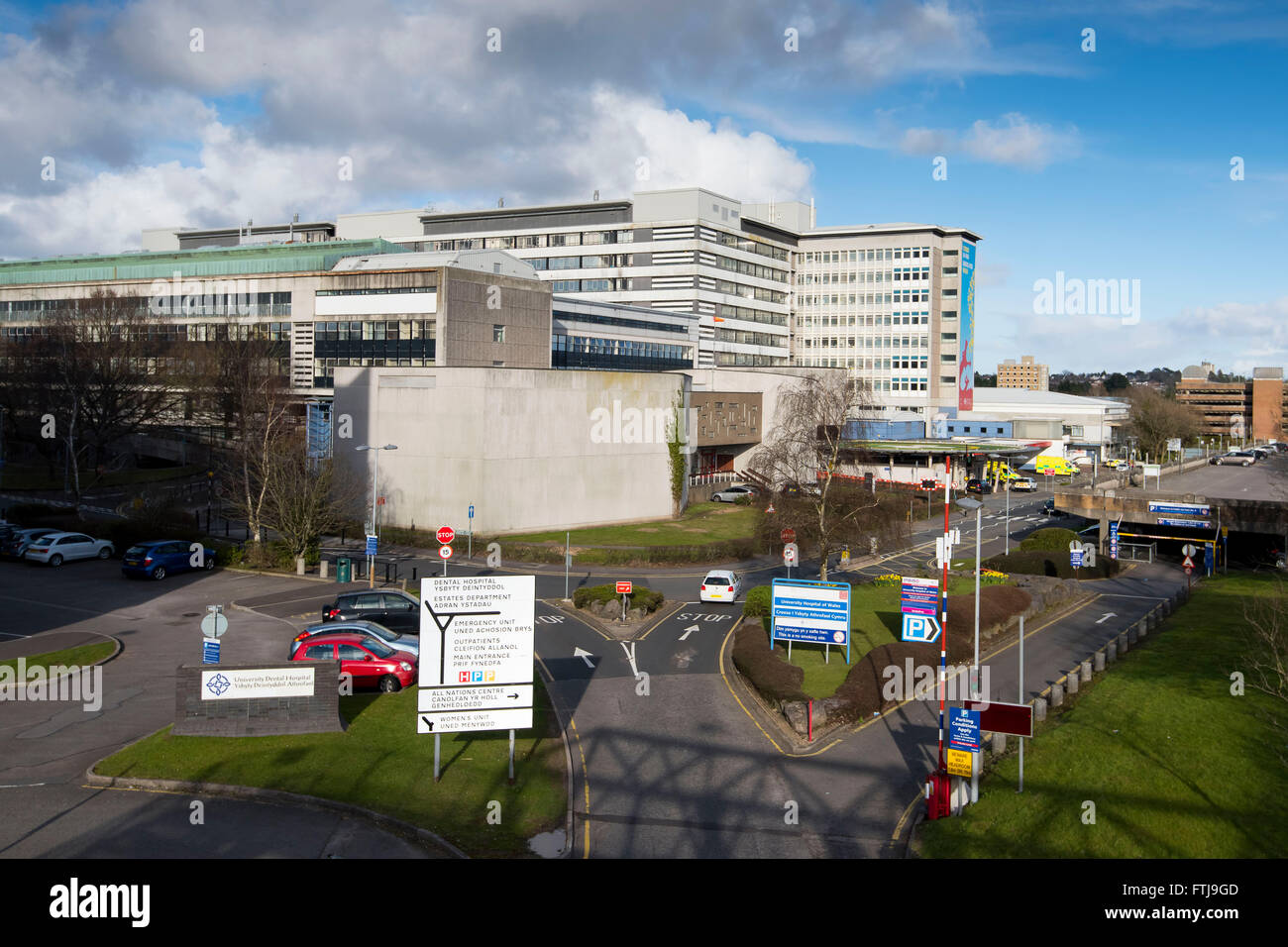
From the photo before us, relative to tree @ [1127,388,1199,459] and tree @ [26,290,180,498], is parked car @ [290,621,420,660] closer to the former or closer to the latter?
tree @ [26,290,180,498]

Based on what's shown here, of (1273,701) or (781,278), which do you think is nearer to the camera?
(1273,701)

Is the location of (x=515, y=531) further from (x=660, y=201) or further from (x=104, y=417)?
(x=660, y=201)

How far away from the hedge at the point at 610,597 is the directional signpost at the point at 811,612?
7.93 m

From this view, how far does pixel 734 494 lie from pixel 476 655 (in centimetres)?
5803

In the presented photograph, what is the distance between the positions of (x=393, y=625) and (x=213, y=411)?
4932 cm

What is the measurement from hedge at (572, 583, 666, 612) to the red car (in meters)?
12.2

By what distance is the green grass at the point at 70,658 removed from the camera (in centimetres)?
2633

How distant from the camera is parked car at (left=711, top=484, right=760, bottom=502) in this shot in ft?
247

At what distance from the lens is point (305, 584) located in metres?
41.1
